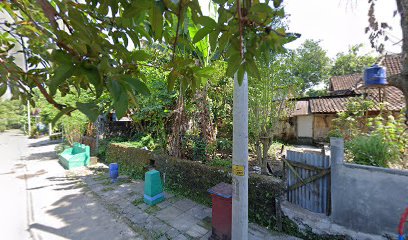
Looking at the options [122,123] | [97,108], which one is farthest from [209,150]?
[122,123]

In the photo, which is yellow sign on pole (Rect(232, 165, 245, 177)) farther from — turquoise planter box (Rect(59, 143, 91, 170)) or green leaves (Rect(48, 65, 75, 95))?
turquoise planter box (Rect(59, 143, 91, 170))

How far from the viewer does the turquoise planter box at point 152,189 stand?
4879 mm

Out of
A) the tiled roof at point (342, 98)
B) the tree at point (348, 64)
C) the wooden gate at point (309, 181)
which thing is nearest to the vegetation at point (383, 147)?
the wooden gate at point (309, 181)

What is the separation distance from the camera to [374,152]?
3529mm

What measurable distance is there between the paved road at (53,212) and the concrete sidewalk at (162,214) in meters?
0.26

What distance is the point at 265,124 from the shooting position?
17.0ft

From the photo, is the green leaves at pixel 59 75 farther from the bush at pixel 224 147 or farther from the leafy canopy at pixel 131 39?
the bush at pixel 224 147

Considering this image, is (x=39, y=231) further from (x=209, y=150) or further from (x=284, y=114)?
(x=284, y=114)

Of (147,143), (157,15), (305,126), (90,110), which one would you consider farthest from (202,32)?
(305,126)

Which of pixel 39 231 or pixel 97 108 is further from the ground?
pixel 97 108

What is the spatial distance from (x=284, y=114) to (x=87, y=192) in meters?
6.64

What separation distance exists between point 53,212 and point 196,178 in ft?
12.4

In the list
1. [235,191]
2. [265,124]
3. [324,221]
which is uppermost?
[265,124]

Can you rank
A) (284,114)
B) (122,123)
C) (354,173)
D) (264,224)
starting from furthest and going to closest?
(122,123) < (284,114) < (264,224) < (354,173)
